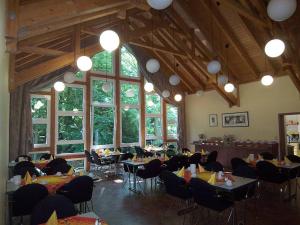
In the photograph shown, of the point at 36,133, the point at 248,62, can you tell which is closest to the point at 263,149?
the point at 248,62

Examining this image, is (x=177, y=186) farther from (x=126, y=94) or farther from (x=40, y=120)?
(x=126, y=94)

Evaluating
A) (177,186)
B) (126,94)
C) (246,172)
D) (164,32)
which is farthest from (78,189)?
(164,32)

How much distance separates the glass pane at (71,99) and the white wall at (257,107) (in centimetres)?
523

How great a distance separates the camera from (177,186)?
3.78 meters

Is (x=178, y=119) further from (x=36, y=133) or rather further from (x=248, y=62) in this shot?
(x=36, y=133)

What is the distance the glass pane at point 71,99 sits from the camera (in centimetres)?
838

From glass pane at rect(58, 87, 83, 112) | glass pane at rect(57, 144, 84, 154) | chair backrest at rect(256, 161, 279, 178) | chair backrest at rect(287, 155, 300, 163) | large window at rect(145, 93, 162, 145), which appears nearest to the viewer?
chair backrest at rect(256, 161, 279, 178)

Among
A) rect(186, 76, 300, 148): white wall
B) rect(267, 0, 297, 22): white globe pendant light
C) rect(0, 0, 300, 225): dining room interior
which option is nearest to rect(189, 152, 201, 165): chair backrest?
rect(0, 0, 300, 225): dining room interior

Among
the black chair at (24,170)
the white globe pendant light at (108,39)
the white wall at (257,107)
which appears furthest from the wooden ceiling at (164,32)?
the black chair at (24,170)

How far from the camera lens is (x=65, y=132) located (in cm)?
836

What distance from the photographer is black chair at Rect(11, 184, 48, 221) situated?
3.07 meters

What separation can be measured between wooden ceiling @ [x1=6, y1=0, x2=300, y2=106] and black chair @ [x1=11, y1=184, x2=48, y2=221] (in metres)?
1.92

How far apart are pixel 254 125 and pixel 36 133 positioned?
24.8 feet

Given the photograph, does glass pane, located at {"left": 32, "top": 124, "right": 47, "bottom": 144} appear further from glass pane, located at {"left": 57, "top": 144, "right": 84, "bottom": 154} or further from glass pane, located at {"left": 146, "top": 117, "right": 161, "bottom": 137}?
glass pane, located at {"left": 146, "top": 117, "right": 161, "bottom": 137}
